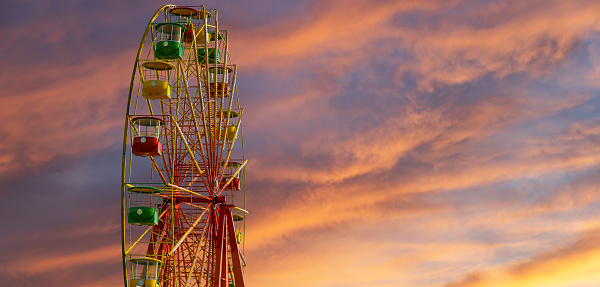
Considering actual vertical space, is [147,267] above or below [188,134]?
below

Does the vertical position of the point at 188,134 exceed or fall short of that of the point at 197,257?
it exceeds it

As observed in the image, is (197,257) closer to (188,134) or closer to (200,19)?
(188,134)

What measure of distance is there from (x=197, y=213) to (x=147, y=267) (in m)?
5.07

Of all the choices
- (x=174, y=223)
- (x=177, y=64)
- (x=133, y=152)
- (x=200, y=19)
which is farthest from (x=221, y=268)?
(x=200, y=19)

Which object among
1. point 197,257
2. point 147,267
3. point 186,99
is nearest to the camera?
point 147,267

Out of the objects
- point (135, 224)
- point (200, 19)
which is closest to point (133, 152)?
point (135, 224)

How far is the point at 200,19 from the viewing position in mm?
41719

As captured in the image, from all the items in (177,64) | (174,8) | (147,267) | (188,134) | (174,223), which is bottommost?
(147,267)

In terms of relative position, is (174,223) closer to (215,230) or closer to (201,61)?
(215,230)

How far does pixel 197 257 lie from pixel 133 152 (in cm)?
634

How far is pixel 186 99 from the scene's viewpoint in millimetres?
41875

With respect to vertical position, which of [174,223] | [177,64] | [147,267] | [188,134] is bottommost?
[147,267]

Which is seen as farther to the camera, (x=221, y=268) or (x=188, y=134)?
(x=188, y=134)

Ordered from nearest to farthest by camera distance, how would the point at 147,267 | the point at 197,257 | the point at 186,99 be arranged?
1. the point at 147,267
2. the point at 197,257
3. the point at 186,99
